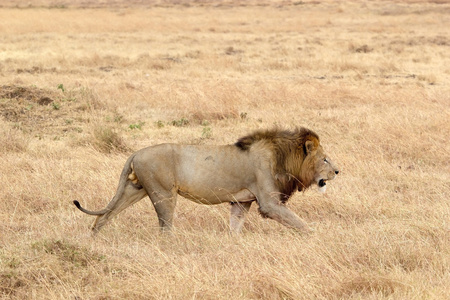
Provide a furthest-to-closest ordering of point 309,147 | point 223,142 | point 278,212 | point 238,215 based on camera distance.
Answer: point 223,142, point 238,215, point 309,147, point 278,212

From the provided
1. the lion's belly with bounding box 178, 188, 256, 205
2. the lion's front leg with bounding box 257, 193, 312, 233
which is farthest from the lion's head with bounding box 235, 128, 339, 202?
the lion's belly with bounding box 178, 188, 256, 205

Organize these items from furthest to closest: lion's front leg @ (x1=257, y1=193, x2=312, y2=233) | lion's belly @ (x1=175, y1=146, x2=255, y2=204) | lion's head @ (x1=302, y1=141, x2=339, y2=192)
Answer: lion's head @ (x1=302, y1=141, x2=339, y2=192) → lion's belly @ (x1=175, y1=146, x2=255, y2=204) → lion's front leg @ (x1=257, y1=193, x2=312, y2=233)

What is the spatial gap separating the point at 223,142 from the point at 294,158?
3.91 m

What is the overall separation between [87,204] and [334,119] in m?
5.21

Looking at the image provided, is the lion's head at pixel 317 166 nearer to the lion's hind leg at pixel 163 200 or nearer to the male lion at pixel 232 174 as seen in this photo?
the male lion at pixel 232 174

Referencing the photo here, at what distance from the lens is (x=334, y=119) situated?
10875 mm

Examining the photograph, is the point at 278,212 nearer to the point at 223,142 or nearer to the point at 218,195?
the point at 218,195

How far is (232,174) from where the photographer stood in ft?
18.7

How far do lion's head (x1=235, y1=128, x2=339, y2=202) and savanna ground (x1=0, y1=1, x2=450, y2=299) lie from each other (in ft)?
1.27

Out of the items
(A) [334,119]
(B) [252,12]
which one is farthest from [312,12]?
(A) [334,119]

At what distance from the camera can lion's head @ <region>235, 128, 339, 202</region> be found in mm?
5758

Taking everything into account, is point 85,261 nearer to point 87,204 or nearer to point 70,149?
point 87,204

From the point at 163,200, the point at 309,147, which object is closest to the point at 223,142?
the point at 309,147

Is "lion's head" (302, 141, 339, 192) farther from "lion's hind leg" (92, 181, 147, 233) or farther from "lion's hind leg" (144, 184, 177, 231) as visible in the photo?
"lion's hind leg" (92, 181, 147, 233)
